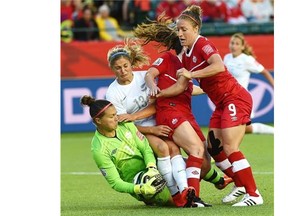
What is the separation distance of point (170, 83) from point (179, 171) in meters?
Answer: 0.77

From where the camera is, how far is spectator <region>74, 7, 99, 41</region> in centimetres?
1622

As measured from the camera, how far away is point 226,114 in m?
6.34

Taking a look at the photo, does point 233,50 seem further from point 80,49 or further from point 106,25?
point 106,25

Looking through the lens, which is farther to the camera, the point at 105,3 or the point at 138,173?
the point at 105,3

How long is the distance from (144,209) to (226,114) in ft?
3.38

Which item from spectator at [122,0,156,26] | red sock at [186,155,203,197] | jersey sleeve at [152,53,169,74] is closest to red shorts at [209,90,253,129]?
red sock at [186,155,203,197]

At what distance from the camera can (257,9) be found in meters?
17.0

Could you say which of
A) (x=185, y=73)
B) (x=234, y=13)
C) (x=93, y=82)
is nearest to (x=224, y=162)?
(x=185, y=73)

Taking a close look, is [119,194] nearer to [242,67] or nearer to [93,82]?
[242,67]

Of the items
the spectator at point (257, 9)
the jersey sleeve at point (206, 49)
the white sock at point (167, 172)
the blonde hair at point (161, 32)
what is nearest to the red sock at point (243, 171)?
the white sock at point (167, 172)

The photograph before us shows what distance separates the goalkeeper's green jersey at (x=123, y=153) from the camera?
6234 mm

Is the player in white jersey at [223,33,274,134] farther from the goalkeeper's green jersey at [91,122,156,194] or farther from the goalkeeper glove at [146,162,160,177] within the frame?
the goalkeeper glove at [146,162,160,177]

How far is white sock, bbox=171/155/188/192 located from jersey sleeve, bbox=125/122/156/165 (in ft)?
0.73
